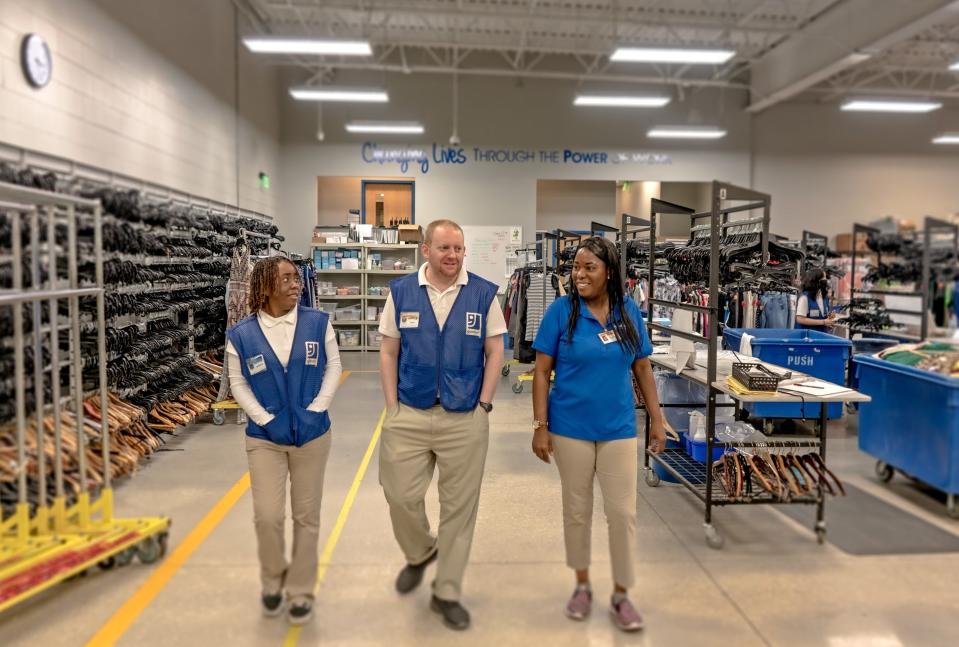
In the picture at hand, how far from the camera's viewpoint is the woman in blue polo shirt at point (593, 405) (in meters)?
2.77

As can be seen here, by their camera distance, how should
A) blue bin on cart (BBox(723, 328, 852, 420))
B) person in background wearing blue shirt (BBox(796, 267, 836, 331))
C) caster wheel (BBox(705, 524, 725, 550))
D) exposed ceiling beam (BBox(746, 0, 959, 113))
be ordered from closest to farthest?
caster wheel (BBox(705, 524, 725, 550)) < blue bin on cart (BBox(723, 328, 852, 420)) < person in background wearing blue shirt (BBox(796, 267, 836, 331)) < exposed ceiling beam (BBox(746, 0, 959, 113))

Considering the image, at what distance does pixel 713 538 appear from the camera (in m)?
3.71

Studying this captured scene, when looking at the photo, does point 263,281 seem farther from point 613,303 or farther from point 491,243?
point 491,243

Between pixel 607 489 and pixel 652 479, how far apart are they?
2.13m

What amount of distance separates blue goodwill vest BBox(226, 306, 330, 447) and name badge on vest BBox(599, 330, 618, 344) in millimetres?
1241

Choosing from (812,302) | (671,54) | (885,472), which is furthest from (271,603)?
(671,54)

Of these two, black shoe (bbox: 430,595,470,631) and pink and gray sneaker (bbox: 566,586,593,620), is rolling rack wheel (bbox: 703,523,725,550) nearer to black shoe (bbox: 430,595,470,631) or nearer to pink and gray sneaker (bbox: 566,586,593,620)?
pink and gray sneaker (bbox: 566,586,593,620)

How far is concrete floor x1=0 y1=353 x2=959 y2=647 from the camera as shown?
2.82 metres

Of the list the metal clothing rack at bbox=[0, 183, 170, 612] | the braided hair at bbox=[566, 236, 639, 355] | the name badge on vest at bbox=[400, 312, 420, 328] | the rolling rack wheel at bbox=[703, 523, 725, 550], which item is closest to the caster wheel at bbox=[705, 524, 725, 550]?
the rolling rack wheel at bbox=[703, 523, 725, 550]

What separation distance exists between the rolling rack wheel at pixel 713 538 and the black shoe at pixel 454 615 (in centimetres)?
158

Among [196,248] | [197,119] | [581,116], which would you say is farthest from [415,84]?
[196,248]

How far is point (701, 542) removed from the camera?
380 cm

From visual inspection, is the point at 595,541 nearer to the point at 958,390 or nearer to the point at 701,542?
the point at 701,542

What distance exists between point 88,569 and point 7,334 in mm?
1247
